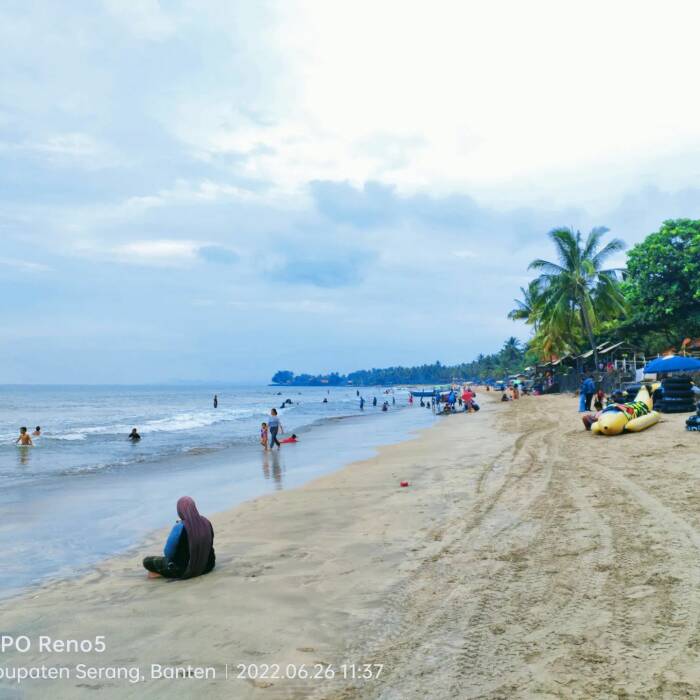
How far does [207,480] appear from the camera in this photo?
14.6 m

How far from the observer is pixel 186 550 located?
19.9ft

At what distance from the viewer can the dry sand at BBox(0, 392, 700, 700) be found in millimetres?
3562

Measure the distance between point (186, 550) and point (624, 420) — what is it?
1282cm

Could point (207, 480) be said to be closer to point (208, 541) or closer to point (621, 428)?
point (208, 541)

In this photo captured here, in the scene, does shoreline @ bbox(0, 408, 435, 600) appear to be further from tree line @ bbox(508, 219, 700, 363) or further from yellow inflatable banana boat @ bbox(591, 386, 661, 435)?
tree line @ bbox(508, 219, 700, 363)

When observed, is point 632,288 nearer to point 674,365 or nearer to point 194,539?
point 674,365

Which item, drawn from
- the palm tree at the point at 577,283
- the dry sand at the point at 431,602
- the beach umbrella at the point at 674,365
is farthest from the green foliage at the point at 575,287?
the dry sand at the point at 431,602

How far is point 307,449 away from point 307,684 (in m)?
18.2

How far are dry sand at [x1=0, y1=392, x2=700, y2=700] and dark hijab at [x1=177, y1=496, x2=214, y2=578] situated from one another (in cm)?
21

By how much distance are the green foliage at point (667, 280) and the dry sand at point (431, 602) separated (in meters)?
28.4

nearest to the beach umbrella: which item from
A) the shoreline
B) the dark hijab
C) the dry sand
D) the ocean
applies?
the ocean

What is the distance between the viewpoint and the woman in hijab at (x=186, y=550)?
600cm

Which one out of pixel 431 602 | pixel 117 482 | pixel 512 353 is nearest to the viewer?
A: pixel 431 602

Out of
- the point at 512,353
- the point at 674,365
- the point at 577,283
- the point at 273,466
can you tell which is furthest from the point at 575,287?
the point at 512,353
